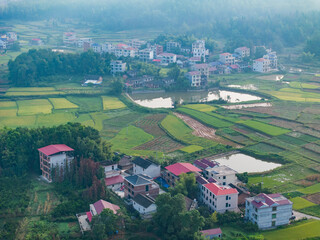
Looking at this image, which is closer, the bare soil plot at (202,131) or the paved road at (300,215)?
the paved road at (300,215)

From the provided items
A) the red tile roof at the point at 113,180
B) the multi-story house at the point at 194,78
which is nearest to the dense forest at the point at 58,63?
the multi-story house at the point at 194,78

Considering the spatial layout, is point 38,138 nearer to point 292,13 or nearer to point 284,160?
point 284,160

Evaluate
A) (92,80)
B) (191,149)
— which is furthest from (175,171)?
(92,80)

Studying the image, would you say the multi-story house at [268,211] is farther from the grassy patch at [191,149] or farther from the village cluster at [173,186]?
the grassy patch at [191,149]

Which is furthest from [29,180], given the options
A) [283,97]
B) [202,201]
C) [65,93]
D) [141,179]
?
[283,97]

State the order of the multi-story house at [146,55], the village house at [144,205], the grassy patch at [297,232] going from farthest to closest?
the multi-story house at [146,55], the village house at [144,205], the grassy patch at [297,232]

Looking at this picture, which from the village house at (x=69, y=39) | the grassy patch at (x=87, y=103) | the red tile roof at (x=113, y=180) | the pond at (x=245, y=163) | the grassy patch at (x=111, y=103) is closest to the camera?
the red tile roof at (x=113, y=180)

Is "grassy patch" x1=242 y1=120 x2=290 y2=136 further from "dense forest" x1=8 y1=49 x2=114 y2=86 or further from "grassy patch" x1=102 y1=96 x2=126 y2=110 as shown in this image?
"dense forest" x1=8 y1=49 x2=114 y2=86

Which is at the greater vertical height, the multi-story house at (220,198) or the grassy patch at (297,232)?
the multi-story house at (220,198)
